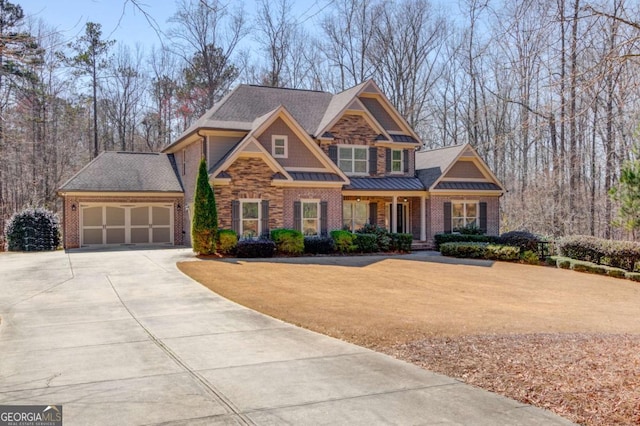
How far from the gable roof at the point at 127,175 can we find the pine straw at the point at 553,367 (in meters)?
20.9

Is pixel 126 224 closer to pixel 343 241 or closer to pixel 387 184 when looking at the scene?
pixel 343 241

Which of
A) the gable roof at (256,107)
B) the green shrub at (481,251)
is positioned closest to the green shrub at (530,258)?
the green shrub at (481,251)

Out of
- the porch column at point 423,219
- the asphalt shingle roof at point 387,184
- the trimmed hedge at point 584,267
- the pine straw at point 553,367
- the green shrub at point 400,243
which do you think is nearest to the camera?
the pine straw at point 553,367

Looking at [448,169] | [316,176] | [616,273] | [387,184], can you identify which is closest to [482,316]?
[616,273]

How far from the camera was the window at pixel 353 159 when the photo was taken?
26972mm

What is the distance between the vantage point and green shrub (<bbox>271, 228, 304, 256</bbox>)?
21.5 m

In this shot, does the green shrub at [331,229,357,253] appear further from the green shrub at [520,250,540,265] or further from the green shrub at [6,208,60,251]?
the green shrub at [6,208,60,251]

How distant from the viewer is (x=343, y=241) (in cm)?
2273

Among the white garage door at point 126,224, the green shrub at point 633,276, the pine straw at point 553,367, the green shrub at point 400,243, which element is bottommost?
the green shrub at point 633,276

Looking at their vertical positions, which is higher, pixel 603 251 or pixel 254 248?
pixel 254 248

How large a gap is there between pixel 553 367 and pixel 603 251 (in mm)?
16251

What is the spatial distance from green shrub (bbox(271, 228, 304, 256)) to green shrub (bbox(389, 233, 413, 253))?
15.9 ft

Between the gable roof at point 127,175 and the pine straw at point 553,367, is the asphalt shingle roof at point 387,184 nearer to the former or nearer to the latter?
the gable roof at point 127,175

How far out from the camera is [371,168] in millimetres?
27469
